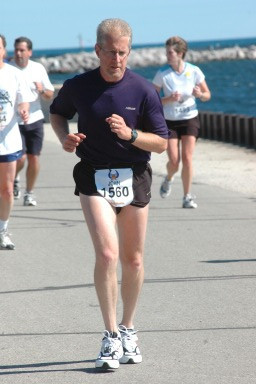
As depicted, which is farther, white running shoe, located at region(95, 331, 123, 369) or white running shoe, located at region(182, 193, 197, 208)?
white running shoe, located at region(182, 193, 197, 208)

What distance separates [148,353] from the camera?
22.8ft

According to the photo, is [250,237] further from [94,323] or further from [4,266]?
[94,323]

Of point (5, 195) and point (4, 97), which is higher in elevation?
point (4, 97)

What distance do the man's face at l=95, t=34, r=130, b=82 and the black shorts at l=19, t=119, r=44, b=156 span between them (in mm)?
7325

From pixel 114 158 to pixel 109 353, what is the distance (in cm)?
107

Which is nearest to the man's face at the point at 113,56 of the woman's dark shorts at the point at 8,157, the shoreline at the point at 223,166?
the woman's dark shorts at the point at 8,157

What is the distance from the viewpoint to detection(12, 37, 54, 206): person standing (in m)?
13.6

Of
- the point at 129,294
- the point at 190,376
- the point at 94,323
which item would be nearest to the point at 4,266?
the point at 94,323

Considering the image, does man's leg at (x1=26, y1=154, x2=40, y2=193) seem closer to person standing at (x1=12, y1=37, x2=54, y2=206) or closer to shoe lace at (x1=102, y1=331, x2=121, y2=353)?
person standing at (x1=12, y1=37, x2=54, y2=206)

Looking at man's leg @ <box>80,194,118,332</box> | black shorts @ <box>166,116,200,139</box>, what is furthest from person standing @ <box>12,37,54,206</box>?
man's leg @ <box>80,194,118,332</box>

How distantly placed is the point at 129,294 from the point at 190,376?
2.49 ft

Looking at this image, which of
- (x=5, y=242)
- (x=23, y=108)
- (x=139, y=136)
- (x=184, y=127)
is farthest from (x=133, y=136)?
(x=184, y=127)

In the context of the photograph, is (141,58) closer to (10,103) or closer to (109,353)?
(10,103)

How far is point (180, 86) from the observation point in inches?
530
